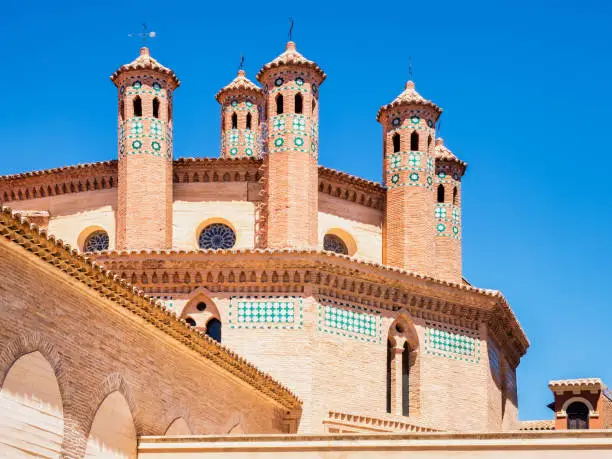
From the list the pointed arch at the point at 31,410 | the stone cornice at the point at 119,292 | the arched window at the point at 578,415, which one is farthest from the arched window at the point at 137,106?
the arched window at the point at 578,415

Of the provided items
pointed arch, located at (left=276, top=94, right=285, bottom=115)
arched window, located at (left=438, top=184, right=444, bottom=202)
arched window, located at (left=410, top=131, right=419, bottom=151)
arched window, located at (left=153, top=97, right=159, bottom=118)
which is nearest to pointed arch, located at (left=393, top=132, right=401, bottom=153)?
arched window, located at (left=410, top=131, right=419, bottom=151)

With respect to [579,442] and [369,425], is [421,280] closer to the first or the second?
[369,425]

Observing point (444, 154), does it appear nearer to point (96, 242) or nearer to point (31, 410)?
point (96, 242)

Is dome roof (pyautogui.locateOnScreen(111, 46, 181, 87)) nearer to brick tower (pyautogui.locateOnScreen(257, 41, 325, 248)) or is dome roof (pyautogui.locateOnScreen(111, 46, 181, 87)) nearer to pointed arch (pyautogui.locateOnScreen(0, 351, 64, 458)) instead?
brick tower (pyautogui.locateOnScreen(257, 41, 325, 248))

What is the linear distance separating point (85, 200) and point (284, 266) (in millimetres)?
4815

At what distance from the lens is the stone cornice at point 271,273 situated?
68.9 ft

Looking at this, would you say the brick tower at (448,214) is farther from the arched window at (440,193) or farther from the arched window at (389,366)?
the arched window at (389,366)

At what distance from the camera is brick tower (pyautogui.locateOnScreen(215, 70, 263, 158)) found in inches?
1075

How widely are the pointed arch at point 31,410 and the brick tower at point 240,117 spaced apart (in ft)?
50.0

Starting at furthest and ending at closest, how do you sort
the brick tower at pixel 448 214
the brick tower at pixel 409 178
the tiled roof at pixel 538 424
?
the tiled roof at pixel 538 424 → the brick tower at pixel 448 214 → the brick tower at pixel 409 178

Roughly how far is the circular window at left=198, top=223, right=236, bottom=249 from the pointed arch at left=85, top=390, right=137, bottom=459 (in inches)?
353

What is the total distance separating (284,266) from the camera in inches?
827

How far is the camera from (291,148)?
2262cm

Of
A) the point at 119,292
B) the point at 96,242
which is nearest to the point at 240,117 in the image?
the point at 96,242
